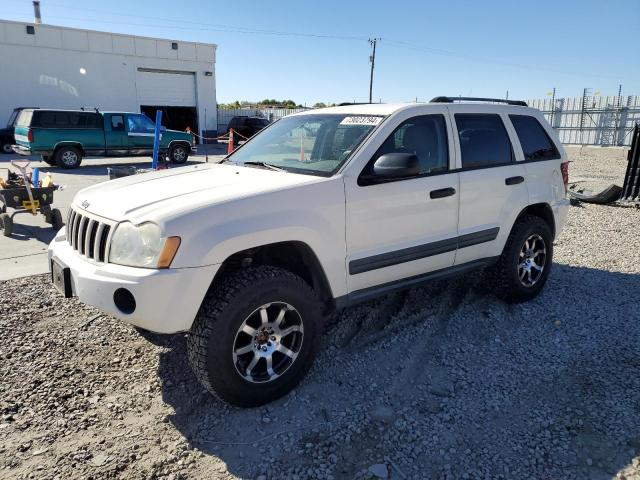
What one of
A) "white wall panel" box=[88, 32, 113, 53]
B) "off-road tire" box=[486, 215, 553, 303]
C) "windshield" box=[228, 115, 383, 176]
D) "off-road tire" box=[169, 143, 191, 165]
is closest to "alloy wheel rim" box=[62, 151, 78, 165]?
"off-road tire" box=[169, 143, 191, 165]

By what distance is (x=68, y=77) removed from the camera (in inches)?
963

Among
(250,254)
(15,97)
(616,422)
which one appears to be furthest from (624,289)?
(15,97)

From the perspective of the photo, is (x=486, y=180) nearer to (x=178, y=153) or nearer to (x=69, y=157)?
(x=69, y=157)

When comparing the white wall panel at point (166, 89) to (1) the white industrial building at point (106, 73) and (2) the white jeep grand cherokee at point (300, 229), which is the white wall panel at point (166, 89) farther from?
(2) the white jeep grand cherokee at point (300, 229)

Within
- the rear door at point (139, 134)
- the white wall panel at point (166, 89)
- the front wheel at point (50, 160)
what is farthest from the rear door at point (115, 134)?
the white wall panel at point (166, 89)

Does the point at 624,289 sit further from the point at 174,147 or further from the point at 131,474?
the point at 174,147

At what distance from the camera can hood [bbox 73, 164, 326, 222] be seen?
2920 mm

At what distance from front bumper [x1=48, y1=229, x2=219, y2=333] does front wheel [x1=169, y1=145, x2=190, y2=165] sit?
16.0 metres

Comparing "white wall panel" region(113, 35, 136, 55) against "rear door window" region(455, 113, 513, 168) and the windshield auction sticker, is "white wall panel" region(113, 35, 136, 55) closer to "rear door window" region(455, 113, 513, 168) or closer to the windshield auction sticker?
the windshield auction sticker

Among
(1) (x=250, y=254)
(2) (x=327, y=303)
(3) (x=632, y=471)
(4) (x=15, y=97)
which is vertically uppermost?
(4) (x=15, y=97)

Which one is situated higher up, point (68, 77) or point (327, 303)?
point (68, 77)

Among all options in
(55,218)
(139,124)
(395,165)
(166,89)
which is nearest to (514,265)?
(395,165)

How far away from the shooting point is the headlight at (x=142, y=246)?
272 cm

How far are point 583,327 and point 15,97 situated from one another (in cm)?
2634
